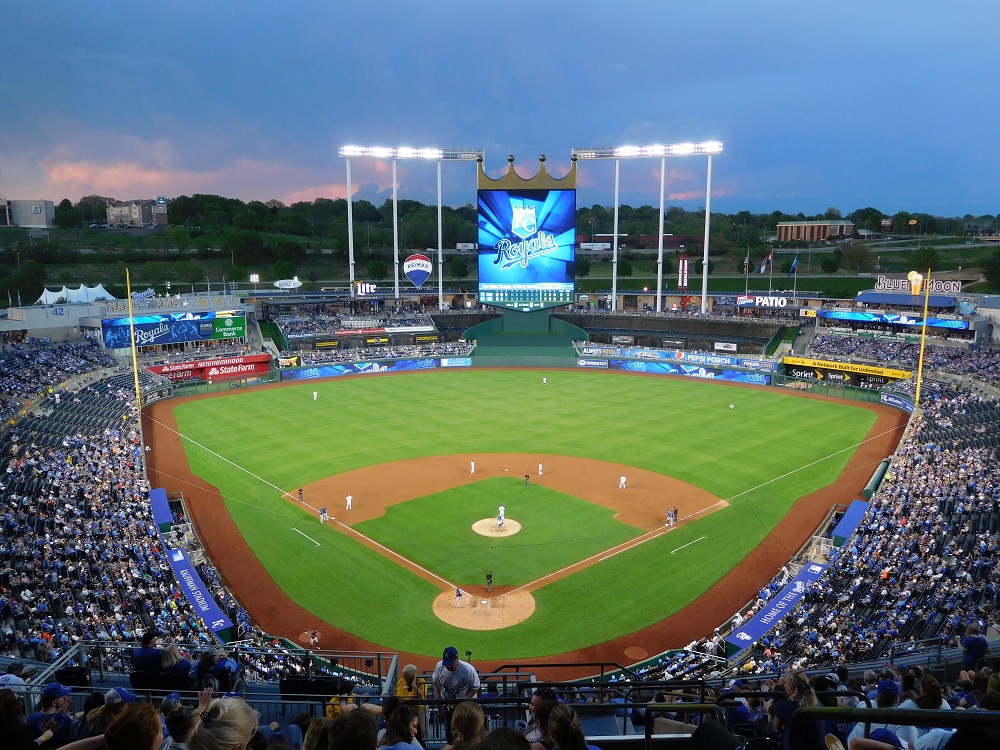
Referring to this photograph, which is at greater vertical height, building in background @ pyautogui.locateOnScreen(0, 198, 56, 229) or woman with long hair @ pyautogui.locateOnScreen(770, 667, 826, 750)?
building in background @ pyautogui.locateOnScreen(0, 198, 56, 229)

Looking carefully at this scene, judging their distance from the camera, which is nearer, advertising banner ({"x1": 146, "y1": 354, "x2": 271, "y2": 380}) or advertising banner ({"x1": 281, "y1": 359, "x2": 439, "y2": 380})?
advertising banner ({"x1": 146, "y1": 354, "x2": 271, "y2": 380})

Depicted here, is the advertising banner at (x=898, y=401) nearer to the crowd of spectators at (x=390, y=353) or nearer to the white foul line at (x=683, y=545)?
the white foul line at (x=683, y=545)

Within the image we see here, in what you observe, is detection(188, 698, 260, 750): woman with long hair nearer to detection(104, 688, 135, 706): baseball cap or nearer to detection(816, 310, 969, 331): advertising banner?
detection(104, 688, 135, 706): baseball cap

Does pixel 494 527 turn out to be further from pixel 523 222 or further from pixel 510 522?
pixel 523 222

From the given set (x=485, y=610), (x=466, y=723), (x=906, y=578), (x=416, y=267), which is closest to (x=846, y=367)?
(x=416, y=267)

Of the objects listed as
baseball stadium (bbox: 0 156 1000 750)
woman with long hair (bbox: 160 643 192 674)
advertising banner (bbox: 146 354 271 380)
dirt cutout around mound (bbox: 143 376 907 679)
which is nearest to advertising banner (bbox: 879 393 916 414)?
baseball stadium (bbox: 0 156 1000 750)
